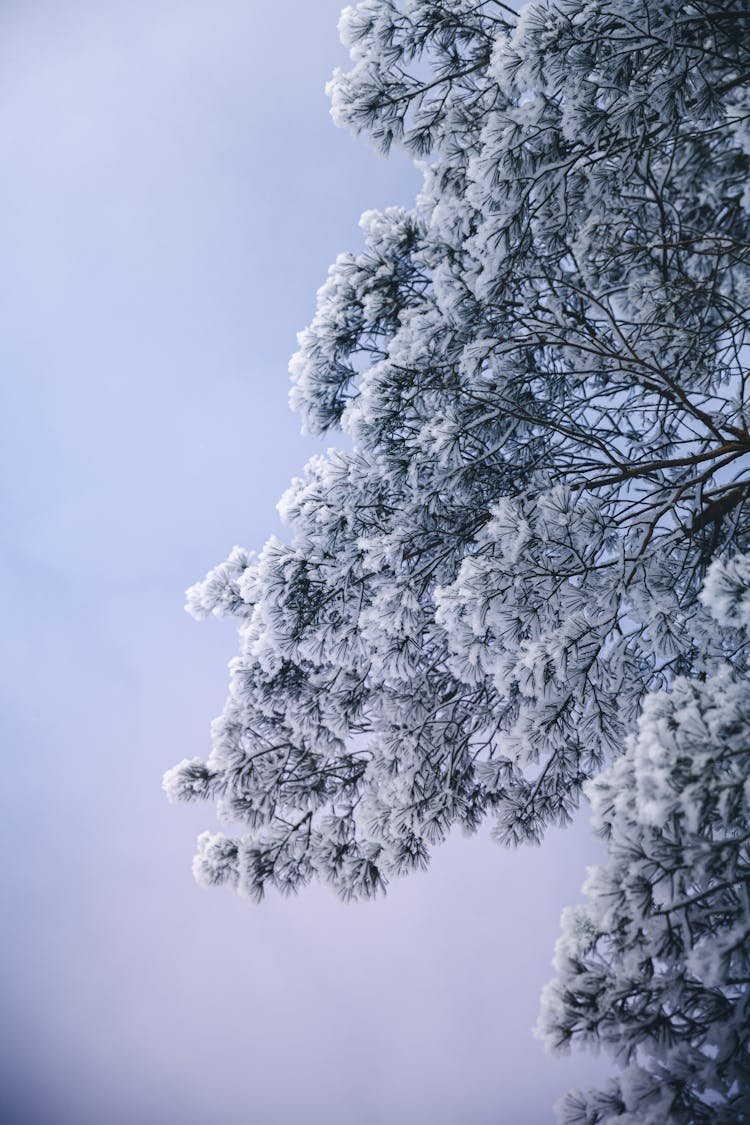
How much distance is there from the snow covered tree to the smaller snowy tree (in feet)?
1.87

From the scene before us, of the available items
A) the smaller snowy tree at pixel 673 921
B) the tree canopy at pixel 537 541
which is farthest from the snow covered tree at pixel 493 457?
the smaller snowy tree at pixel 673 921

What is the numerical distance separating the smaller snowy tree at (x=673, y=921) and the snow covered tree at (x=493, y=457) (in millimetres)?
571

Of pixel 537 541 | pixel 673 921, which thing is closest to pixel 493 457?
pixel 537 541

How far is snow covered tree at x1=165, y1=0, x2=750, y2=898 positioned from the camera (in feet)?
7.81

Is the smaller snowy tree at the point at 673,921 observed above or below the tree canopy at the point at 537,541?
below

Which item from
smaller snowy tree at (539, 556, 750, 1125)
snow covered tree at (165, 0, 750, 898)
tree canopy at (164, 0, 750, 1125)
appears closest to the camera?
smaller snowy tree at (539, 556, 750, 1125)

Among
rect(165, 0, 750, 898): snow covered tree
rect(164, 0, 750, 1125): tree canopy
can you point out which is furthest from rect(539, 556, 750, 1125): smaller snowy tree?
rect(165, 0, 750, 898): snow covered tree

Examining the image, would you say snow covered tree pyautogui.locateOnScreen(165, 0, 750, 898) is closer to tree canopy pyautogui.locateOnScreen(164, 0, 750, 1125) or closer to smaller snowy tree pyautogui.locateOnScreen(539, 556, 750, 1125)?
tree canopy pyautogui.locateOnScreen(164, 0, 750, 1125)

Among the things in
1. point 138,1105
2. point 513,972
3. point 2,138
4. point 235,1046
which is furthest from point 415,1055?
point 2,138

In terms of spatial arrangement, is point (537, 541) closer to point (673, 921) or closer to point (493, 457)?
point (493, 457)

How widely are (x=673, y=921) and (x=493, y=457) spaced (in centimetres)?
187

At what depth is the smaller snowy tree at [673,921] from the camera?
155 centimetres

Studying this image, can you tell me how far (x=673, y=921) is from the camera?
1.76 meters

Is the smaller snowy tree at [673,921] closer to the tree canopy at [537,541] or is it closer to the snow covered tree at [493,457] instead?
the tree canopy at [537,541]
